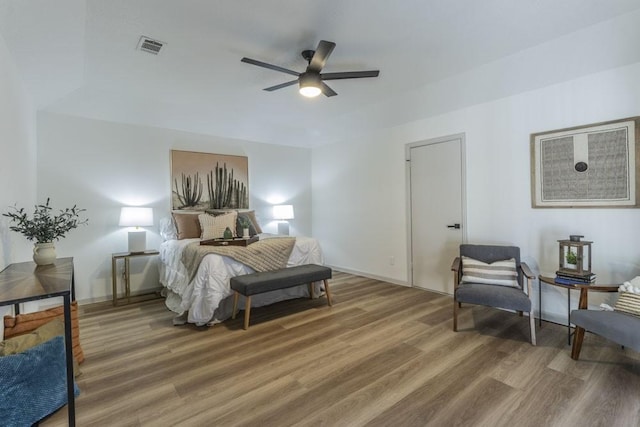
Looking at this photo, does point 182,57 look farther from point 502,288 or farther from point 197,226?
point 502,288

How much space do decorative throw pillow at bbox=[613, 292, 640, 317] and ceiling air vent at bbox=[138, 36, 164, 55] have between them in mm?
4284

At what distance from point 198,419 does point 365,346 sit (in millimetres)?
1386

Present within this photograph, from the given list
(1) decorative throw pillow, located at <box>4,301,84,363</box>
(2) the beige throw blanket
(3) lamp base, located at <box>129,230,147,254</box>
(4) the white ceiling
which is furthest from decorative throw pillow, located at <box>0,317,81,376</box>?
(4) the white ceiling

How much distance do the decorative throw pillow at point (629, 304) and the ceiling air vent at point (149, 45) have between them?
14.1 ft

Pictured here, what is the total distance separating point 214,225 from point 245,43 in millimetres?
2350

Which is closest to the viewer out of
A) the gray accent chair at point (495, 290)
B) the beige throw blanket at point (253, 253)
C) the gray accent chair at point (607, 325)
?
the gray accent chair at point (607, 325)

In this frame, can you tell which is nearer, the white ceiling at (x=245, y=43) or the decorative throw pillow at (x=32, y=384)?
the decorative throw pillow at (x=32, y=384)

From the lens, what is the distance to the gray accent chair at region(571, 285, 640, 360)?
189 centimetres

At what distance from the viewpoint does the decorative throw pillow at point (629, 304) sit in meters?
2.12

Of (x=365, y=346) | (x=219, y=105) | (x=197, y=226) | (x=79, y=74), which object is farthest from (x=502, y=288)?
(x=79, y=74)

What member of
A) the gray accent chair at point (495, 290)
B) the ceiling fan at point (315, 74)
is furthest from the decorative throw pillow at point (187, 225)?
the gray accent chair at point (495, 290)

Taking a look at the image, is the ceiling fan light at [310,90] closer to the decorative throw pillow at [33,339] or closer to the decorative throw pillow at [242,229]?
the decorative throw pillow at [242,229]

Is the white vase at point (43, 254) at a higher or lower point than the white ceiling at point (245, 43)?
lower

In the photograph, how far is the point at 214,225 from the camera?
4098 mm
